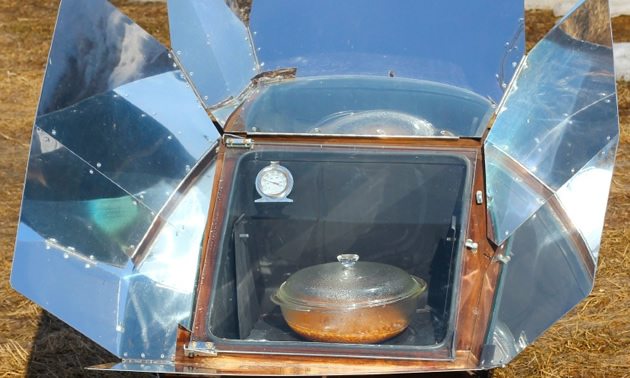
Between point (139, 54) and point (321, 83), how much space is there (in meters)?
0.65

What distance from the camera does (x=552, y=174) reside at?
106 inches

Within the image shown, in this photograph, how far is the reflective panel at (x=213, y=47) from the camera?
3168 mm

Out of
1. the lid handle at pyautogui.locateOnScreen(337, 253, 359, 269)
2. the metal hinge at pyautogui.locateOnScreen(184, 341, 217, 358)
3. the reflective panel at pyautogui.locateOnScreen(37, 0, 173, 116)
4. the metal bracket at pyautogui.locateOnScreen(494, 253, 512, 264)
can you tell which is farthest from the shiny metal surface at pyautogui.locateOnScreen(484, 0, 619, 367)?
the reflective panel at pyautogui.locateOnScreen(37, 0, 173, 116)

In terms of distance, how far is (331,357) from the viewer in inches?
92.6

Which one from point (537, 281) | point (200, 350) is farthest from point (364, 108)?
point (200, 350)

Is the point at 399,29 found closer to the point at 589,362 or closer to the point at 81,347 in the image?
the point at 589,362

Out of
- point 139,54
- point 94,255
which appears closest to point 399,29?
point 139,54

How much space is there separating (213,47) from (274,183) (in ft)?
2.27

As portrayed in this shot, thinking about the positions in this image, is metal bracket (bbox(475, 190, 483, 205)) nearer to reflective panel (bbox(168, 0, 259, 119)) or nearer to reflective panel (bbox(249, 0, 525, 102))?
reflective panel (bbox(249, 0, 525, 102))

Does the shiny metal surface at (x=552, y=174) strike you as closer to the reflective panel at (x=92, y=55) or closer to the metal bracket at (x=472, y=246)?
the metal bracket at (x=472, y=246)

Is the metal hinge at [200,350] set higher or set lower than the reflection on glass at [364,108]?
lower

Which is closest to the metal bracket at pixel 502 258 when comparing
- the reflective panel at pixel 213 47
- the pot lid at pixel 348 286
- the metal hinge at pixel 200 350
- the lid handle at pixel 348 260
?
the pot lid at pixel 348 286

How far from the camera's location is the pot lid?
97.5 inches

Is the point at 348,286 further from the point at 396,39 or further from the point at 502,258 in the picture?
the point at 396,39
